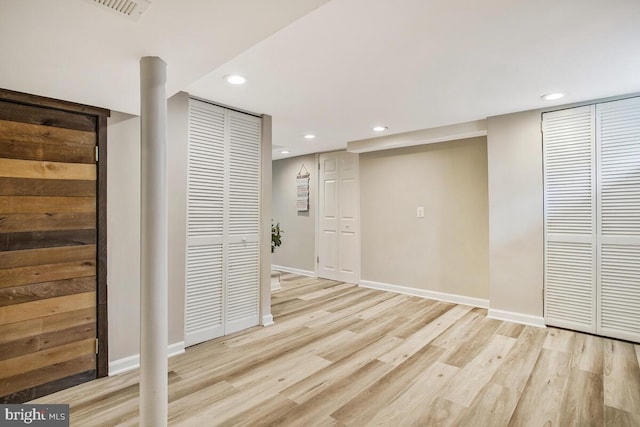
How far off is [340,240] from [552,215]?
305cm

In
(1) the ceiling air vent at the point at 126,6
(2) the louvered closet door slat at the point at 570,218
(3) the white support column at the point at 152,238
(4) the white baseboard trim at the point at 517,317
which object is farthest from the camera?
(4) the white baseboard trim at the point at 517,317

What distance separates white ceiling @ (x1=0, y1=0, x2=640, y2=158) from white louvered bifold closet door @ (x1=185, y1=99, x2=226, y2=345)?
0.27 metres

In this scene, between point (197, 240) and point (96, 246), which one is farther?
point (197, 240)

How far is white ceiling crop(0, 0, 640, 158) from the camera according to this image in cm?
128

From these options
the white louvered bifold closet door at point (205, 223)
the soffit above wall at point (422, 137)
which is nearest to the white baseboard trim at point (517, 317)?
the soffit above wall at point (422, 137)

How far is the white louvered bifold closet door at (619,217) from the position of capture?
9.33ft

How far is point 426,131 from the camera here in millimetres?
4062

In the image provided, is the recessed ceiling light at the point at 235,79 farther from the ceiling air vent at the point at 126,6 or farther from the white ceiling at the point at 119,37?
the ceiling air vent at the point at 126,6

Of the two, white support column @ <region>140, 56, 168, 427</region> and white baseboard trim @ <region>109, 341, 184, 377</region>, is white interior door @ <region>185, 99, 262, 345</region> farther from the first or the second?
white support column @ <region>140, 56, 168, 427</region>

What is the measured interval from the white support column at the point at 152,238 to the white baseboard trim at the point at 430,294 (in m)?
3.65

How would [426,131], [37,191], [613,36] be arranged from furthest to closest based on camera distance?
1. [426,131]
2. [37,191]
3. [613,36]

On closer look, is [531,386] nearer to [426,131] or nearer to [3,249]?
[426,131]

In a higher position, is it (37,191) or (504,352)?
(37,191)

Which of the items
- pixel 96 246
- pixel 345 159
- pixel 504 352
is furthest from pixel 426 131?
pixel 96 246
